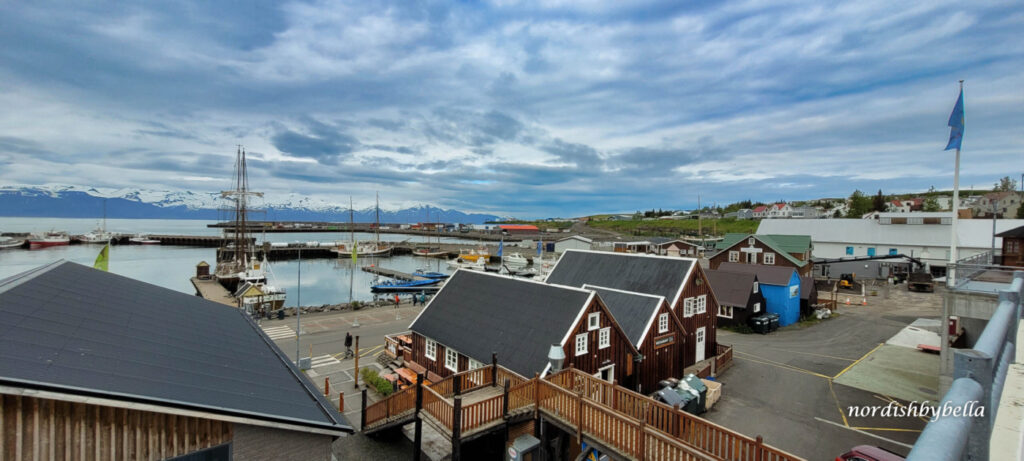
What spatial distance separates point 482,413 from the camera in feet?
41.5

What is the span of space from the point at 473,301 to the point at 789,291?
27995mm

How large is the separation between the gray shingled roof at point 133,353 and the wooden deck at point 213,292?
34545mm

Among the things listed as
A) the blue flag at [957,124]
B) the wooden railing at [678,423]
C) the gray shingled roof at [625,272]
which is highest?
the blue flag at [957,124]

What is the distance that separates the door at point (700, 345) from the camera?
24.1m

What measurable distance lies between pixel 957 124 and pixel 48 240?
172055 millimetres

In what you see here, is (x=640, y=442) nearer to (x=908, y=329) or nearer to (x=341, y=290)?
(x=908, y=329)

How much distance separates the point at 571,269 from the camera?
29422 millimetres

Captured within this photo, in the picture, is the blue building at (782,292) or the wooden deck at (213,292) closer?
the blue building at (782,292)

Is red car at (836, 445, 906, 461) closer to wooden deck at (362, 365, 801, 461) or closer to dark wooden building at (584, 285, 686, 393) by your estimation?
wooden deck at (362, 365, 801, 461)

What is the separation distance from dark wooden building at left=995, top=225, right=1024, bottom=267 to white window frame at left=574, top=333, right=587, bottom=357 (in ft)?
75.4

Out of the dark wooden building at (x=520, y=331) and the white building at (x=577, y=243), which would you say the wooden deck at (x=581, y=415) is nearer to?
the dark wooden building at (x=520, y=331)

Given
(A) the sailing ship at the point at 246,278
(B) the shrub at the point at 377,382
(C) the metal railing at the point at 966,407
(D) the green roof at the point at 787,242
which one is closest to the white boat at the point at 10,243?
(A) the sailing ship at the point at 246,278

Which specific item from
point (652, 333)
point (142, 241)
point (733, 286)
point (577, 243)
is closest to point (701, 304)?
point (652, 333)

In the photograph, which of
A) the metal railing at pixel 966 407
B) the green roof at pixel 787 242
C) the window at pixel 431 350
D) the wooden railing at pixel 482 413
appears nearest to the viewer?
the metal railing at pixel 966 407
